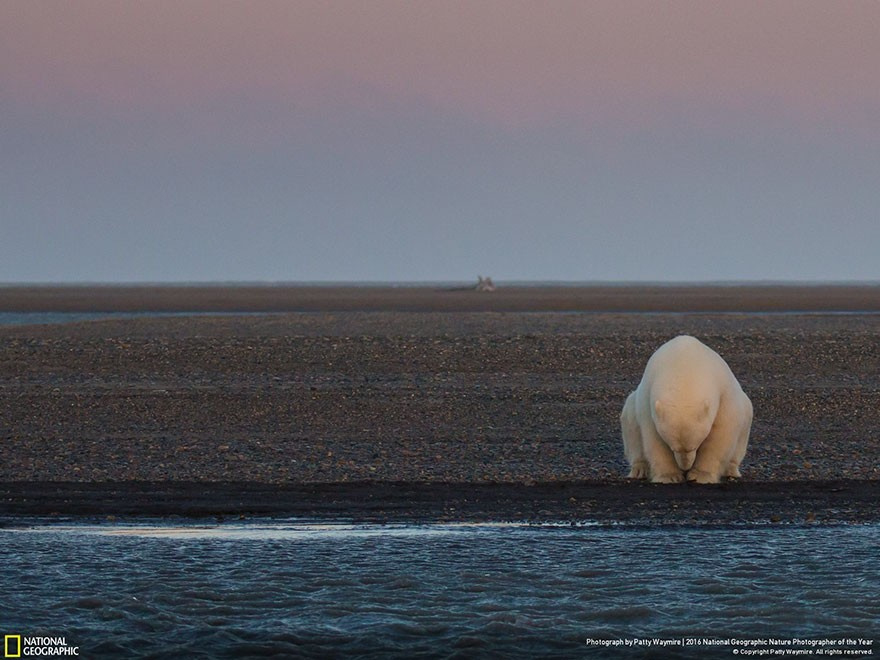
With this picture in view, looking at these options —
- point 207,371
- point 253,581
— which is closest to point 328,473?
point 253,581

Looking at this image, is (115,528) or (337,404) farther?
(337,404)

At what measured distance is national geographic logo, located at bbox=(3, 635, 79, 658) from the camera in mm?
7531

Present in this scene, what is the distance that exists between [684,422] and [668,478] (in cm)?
77

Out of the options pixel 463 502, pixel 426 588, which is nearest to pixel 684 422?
pixel 463 502

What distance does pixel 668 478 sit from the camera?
43.7 feet

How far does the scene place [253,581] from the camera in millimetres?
9016

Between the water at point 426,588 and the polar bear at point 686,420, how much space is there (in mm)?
2156

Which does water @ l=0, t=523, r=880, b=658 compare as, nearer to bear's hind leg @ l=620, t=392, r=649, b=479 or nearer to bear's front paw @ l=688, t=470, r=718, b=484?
bear's front paw @ l=688, t=470, r=718, b=484

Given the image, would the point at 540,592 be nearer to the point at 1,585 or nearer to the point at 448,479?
the point at 1,585

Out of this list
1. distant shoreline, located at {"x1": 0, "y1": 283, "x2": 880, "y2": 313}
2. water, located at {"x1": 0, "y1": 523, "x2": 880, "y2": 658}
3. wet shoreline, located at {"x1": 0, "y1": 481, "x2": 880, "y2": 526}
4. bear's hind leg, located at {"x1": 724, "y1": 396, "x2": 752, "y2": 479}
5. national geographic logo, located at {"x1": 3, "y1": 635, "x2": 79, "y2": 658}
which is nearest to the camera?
national geographic logo, located at {"x1": 3, "y1": 635, "x2": 79, "y2": 658}

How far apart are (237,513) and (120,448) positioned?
5.03m

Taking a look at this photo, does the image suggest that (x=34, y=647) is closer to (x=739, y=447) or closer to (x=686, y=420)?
(x=686, y=420)

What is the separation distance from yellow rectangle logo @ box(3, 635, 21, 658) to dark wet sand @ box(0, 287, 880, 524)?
3.83 metres

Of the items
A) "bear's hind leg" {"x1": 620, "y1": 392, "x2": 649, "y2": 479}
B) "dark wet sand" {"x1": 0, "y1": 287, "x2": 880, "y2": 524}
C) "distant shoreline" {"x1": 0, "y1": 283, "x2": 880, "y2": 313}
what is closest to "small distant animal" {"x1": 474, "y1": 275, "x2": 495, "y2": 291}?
"distant shoreline" {"x1": 0, "y1": 283, "x2": 880, "y2": 313}
